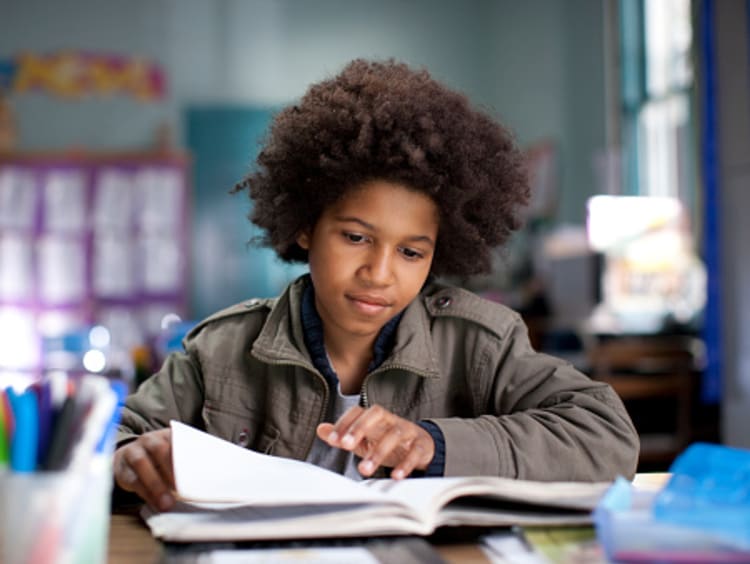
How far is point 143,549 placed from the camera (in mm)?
673

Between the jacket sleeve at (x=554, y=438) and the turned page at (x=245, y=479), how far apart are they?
0.18 metres

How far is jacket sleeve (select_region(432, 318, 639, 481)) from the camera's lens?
0.88 m

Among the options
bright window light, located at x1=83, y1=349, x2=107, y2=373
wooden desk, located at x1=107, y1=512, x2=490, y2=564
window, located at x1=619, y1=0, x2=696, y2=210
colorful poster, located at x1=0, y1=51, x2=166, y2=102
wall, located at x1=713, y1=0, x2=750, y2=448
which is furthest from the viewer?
colorful poster, located at x1=0, y1=51, x2=166, y2=102

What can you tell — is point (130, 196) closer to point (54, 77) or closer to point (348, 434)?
point (54, 77)

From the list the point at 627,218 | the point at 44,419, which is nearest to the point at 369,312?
the point at 44,419

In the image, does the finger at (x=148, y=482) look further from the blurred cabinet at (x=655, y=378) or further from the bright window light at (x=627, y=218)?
the bright window light at (x=627, y=218)

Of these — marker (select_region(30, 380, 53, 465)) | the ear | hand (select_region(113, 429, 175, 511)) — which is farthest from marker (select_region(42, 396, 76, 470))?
the ear

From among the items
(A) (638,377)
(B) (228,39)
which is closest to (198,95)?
(B) (228,39)

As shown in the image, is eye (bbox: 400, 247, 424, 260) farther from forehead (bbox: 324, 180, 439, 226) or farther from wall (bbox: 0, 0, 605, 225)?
wall (bbox: 0, 0, 605, 225)

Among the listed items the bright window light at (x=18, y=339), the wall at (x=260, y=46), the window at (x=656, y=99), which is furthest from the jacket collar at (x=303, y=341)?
the bright window light at (x=18, y=339)

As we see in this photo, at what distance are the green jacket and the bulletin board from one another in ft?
16.6

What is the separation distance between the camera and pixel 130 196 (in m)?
6.17

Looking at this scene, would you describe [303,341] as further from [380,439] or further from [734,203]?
[734,203]

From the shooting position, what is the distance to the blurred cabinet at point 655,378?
364 centimetres
